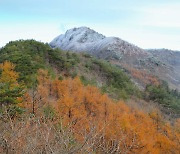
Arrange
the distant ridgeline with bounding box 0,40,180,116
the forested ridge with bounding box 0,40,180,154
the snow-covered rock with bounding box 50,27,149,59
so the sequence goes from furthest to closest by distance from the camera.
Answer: the snow-covered rock with bounding box 50,27,149,59 → the distant ridgeline with bounding box 0,40,180,116 → the forested ridge with bounding box 0,40,180,154

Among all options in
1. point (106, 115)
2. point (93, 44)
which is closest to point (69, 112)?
point (106, 115)

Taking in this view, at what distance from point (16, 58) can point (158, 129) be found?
74.1ft

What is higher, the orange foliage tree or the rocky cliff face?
the rocky cliff face

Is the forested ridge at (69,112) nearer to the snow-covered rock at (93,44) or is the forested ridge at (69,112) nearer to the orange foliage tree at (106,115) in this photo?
the orange foliage tree at (106,115)

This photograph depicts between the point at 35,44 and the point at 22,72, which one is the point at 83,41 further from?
the point at 22,72

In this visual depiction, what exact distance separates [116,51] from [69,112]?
392ft

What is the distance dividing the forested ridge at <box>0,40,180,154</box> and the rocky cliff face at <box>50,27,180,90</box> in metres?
64.3

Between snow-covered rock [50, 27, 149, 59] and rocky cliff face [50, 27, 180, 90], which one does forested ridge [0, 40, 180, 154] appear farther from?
snow-covered rock [50, 27, 149, 59]

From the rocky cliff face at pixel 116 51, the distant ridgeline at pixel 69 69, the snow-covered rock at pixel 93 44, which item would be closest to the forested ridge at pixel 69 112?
the distant ridgeline at pixel 69 69

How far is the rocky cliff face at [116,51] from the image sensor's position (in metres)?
140

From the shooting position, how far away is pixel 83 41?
168 meters

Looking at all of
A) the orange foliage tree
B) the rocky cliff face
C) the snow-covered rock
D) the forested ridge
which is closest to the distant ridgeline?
the forested ridge

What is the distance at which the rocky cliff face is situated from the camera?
140m

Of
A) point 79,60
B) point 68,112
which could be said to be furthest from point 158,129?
point 79,60
